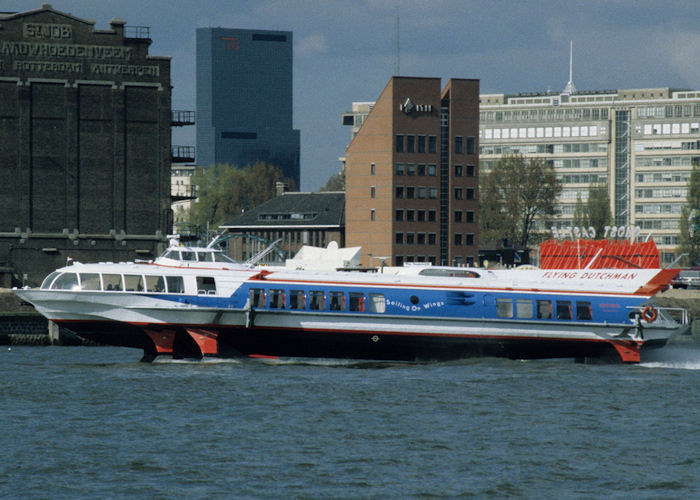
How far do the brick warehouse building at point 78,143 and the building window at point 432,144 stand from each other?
3797 centimetres

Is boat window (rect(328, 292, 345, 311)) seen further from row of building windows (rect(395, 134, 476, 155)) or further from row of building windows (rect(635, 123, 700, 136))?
row of building windows (rect(635, 123, 700, 136))

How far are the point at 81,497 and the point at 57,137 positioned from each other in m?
54.9

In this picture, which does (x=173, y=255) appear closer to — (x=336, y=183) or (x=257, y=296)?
(x=257, y=296)

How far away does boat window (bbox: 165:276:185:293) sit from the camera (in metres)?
41.4

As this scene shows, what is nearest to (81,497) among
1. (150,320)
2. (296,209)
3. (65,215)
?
(150,320)

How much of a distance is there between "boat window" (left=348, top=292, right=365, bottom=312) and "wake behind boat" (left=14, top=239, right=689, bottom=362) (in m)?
0.05

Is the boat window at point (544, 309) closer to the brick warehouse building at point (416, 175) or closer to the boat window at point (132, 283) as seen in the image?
the boat window at point (132, 283)

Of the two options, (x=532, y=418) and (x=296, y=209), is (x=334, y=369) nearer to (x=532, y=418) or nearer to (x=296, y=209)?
(x=532, y=418)

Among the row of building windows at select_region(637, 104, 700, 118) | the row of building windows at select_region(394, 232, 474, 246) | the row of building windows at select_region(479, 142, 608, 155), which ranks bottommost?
the row of building windows at select_region(394, 232, 474, 246)

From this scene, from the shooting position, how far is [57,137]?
246 ft

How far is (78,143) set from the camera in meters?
75.3

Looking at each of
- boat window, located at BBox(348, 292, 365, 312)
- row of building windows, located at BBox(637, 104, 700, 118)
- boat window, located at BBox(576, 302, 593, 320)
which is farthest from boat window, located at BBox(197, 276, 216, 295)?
row of building windows, located at BBox(637, 104, 700, 118)

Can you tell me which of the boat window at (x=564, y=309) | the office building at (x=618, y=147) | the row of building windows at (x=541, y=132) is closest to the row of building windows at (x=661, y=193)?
the office building at (x=618, y=147)

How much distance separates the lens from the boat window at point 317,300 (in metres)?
42.0
